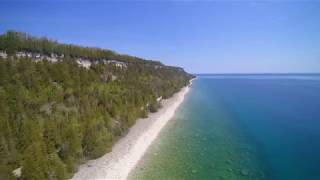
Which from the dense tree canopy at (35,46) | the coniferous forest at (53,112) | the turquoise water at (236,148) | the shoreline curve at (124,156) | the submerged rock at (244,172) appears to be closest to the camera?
the coniferous forest at (53,112)

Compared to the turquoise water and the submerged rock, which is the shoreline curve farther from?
the submerged rock

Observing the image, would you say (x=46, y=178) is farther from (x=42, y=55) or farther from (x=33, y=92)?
(x=42, y=55)

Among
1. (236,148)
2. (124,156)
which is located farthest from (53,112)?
(236,148)

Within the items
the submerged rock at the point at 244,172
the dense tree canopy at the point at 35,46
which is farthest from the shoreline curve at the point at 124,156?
the dense tree canopy at the point at 35,46

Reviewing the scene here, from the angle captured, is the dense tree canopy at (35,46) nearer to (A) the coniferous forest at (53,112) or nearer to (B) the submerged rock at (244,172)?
(A) the coniferous forest at (53,112)

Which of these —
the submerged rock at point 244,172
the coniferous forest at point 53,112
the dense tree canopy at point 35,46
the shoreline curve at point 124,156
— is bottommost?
the shoreline curve at point 124,156

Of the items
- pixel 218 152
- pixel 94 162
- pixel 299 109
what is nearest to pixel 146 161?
pixel 94 162

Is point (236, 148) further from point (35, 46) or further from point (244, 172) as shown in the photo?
point (35, 46)

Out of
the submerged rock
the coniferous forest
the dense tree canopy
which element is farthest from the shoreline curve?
the dense tree canopy
